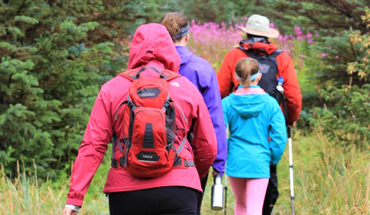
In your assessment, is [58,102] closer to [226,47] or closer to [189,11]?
[226,47]

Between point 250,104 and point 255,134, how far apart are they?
28 centimetres

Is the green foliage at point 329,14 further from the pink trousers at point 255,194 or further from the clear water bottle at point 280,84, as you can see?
the pink trousers at point 255,194

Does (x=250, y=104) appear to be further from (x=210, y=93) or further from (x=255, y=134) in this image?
(x=210, y=93)

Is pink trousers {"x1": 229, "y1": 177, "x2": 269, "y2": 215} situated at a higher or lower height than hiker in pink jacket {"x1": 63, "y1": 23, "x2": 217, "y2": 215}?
lower

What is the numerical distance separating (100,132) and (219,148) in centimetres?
118

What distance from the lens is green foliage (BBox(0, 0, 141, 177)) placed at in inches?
267

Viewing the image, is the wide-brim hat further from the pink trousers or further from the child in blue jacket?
the pink trousers

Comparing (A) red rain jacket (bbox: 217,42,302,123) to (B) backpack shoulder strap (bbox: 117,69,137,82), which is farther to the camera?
(A) red rain jacket (bbox: 217,42,302,123)

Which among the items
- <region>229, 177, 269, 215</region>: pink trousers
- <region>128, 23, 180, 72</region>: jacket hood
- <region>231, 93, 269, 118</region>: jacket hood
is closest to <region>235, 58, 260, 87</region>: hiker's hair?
<region>231, 93, 269, 118</region>: jacket hood

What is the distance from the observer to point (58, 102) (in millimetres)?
7184


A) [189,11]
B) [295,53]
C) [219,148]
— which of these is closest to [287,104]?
[219,148]

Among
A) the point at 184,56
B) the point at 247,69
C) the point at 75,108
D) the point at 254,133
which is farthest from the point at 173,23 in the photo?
the point at 75,108

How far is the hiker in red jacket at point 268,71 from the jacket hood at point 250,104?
0.44 meters

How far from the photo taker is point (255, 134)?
518 cm
